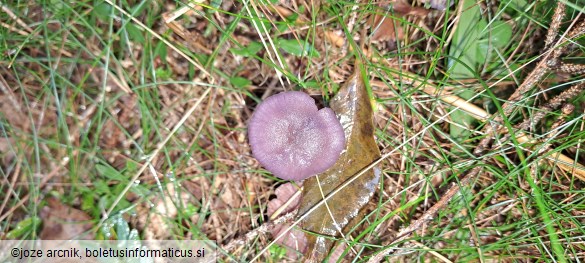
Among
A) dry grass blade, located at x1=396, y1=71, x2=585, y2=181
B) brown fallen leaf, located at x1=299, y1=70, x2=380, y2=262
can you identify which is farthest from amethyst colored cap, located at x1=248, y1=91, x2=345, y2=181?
dry grass blade, located at x1=396, y1=71, x2=585, y2=181

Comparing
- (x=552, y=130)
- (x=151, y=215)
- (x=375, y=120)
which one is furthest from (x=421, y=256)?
(x=151, y=215)

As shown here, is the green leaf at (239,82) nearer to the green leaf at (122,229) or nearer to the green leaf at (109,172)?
the green leaf at (109,172)

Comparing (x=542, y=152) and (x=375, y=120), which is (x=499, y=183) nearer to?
(x=542, y=152)

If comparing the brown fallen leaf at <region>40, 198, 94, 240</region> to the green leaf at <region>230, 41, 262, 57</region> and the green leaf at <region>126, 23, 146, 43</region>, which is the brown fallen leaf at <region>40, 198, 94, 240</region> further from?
the green leaf at <region>230, 41, 262, 57</region>

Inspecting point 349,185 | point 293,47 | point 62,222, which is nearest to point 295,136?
point 349,185

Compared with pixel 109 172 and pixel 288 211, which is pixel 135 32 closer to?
pixel 109 172

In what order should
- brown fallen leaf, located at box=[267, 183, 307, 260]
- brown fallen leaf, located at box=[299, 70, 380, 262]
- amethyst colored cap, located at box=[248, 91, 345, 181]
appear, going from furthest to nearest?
1. brown fallen leaf, located at box=[267, 183, 307, 260]
2. brown fallen leaf, located at box=[299, 70, 380, 262]
3. amethyst colored cap, located at box=[248, 91, 345, 181]

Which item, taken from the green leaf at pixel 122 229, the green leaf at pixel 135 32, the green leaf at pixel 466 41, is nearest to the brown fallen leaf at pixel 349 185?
the green leaf at pixel 466 41
